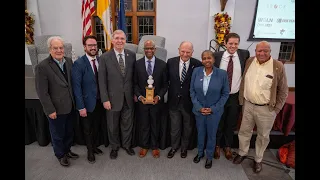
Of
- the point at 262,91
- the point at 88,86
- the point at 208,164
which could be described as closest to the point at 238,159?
the point at 208,164

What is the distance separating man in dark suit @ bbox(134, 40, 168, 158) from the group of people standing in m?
0.01

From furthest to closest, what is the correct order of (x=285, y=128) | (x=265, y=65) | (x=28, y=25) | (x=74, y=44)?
1. (x=74, y=44)
2. (x=28, y=25)
3. (x=285, y=128)
4. (x=265, y=65)

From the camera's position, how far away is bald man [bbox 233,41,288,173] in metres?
2.35

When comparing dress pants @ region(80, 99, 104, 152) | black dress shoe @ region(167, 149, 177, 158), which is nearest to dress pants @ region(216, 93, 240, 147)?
black dress shoe @ region(167, 149, 177, 158)

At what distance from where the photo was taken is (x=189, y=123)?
281 centimetres

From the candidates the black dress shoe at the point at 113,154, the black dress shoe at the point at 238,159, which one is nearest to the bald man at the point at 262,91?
the black dress shoe at the point at 238,159

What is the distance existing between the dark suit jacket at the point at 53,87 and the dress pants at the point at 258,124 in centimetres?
213

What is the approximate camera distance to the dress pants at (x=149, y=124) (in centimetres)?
276

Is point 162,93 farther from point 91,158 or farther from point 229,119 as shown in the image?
point 91,158
